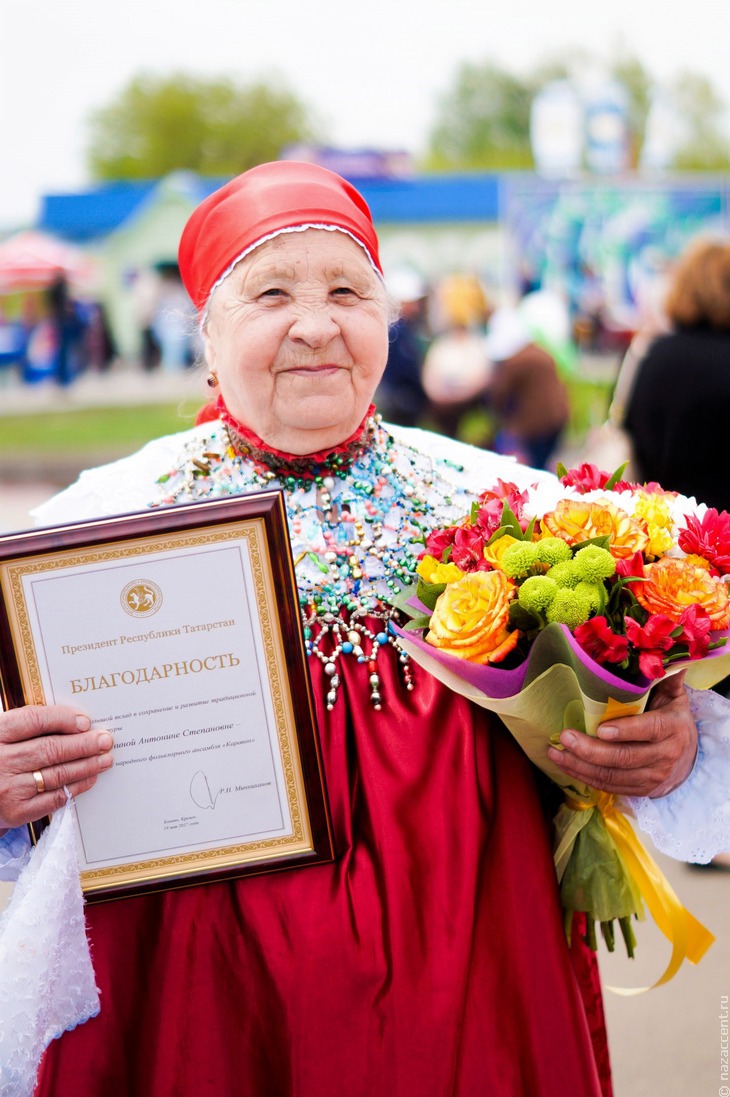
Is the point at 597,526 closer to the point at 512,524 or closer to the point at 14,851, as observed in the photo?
the point at 512,524

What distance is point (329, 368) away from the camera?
1.77 metres

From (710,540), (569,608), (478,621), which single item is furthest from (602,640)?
(710,540)

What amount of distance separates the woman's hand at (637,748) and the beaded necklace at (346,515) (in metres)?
0.30

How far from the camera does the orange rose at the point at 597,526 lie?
1.60 metres

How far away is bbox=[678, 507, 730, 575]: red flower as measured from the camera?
1.62 metres

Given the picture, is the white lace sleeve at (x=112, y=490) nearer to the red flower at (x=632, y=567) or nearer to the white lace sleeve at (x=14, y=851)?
the white lace sleeve at (x=14, y=851)

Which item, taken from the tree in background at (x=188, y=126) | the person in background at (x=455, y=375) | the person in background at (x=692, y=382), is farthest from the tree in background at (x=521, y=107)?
the person in background at (x=692, y=382)

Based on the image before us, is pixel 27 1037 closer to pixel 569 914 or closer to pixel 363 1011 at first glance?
pixel 363 1011

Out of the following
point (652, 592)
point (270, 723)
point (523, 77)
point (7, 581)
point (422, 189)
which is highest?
point (523, 77)

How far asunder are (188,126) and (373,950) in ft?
185

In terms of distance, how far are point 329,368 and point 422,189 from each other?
19.3 m

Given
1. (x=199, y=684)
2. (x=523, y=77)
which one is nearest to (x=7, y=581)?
(x=199, y=684)

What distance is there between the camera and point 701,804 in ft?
5.87
